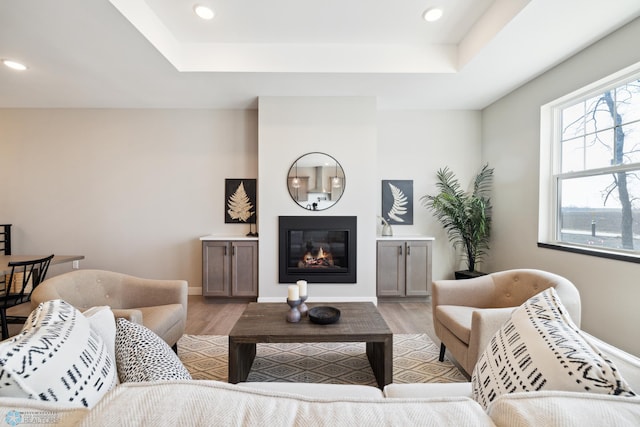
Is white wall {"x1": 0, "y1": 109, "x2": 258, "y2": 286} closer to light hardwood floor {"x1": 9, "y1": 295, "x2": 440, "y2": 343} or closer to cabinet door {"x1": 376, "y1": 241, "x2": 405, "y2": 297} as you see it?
light hardwood floor {"x1": 9, "y1": 295, "x2": 440, "y2": 343}

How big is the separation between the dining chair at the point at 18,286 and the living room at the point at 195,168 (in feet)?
4.18

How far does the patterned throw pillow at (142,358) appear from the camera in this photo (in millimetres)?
898

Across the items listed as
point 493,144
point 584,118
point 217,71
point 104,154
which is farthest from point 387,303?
point 104,154

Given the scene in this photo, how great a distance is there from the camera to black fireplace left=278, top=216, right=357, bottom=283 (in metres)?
3.59

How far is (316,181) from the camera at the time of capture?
360 centimetres

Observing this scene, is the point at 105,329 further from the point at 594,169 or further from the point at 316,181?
the point at 594,169

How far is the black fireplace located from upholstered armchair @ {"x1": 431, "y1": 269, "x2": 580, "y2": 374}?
1448mm

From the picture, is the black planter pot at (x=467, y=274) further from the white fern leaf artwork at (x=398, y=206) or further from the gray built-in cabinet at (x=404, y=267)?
the white fern leaf artwork at (x=398, y=206)

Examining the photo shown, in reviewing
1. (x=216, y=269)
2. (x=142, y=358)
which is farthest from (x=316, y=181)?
(x=142, y=358)

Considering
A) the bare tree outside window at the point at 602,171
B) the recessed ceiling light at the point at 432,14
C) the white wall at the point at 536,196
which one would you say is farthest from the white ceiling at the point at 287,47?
the bare tree outside window at the point at 602,171

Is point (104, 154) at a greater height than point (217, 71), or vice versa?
point (217, 71)

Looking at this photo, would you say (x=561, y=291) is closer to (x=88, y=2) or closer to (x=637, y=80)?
(x=637, y=80)

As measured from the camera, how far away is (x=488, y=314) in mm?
1652

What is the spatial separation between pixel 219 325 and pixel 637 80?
4.30 metres
